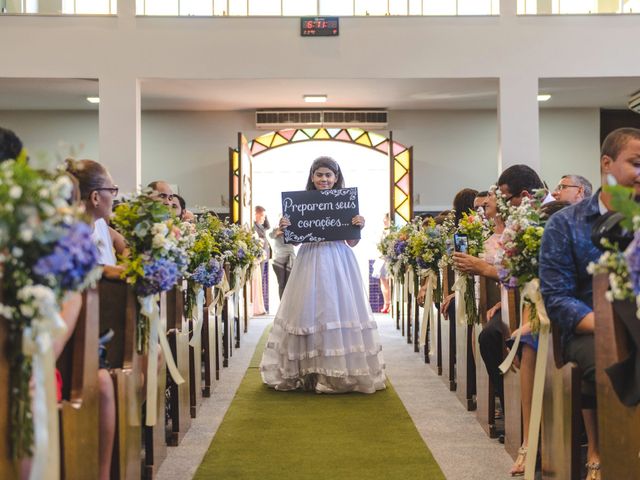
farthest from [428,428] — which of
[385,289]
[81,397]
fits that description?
[385,289]

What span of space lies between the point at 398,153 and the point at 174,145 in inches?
155

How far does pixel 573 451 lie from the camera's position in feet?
10.7

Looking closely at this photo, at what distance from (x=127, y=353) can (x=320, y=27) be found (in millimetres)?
8330

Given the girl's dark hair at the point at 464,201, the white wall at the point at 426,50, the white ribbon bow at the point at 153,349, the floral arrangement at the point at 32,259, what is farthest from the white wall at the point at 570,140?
the floral arrangement at the point at 32,259

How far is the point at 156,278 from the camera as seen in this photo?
361 cm

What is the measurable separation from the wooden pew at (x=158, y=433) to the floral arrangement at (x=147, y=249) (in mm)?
313

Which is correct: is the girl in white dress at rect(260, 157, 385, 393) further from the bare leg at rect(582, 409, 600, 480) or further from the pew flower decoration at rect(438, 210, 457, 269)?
the bare leg at rect(582, 409, 600, 480)

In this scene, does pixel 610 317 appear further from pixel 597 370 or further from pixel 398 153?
pixel 398 153

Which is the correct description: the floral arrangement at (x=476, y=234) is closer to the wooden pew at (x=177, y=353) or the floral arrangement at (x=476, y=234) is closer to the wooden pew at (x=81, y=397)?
the wooden pew at (x=177, y=353)

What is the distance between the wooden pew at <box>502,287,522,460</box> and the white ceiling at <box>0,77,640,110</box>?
7.49m

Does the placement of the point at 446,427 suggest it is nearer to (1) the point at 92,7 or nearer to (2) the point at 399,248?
(2) the point at 399,248

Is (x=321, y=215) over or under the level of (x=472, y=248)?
over

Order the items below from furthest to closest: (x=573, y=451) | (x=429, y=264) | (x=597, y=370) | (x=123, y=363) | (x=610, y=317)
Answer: (x=429, y=264) → (x=123, y=363) → (x=573, y=451) → (x=597, y=370) → (x=610, y=317)

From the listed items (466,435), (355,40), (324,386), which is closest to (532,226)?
(466,435)
